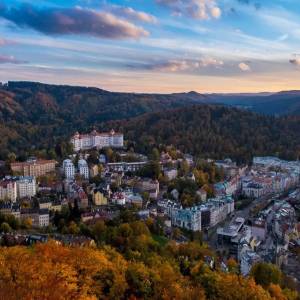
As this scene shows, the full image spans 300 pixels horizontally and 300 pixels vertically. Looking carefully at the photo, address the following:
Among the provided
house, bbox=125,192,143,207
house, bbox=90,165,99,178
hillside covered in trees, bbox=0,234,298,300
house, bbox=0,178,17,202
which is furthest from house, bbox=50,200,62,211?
hillside covered in trees, bbox=0,234,298,300

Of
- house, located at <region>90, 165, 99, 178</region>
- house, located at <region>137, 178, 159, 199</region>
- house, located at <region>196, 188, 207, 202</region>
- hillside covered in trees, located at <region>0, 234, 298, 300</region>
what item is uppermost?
hillside covered in trees, located at <region>0, 234, 298, 300</region>

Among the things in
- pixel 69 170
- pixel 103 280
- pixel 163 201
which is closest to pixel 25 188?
pixel 69 170

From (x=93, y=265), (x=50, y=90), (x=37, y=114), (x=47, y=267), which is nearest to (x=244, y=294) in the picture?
(x=93, y=265)

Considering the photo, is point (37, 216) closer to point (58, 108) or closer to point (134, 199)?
point (134, 199)

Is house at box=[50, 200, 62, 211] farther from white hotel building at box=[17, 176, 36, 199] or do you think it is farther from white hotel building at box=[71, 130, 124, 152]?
white hotel building at box=[71, 130, 124, 152]

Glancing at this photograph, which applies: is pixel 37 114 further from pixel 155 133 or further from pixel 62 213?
pixel 62 213
